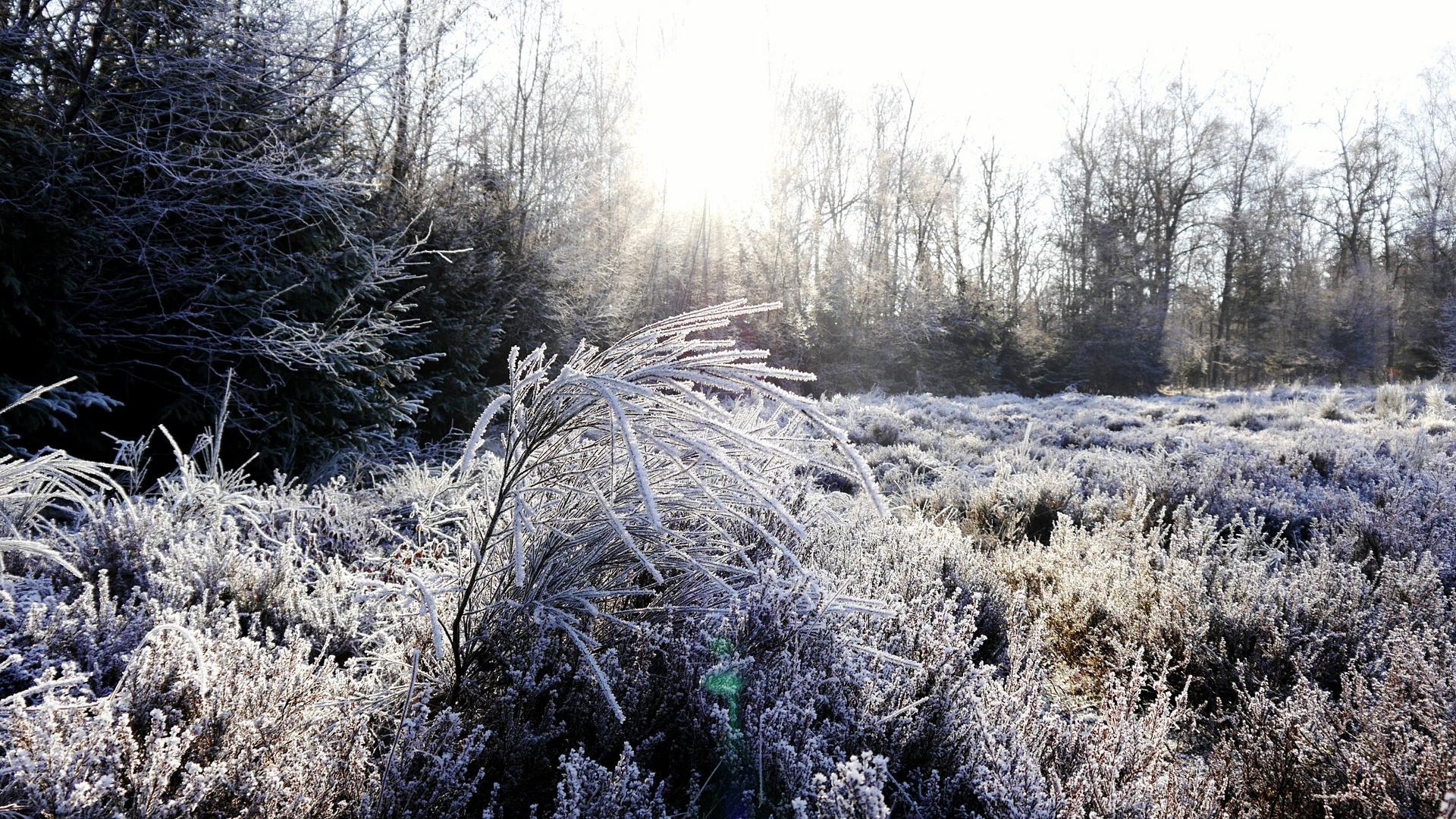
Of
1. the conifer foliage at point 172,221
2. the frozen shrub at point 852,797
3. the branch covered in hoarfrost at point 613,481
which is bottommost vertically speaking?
the frozen shrub at point 852,797

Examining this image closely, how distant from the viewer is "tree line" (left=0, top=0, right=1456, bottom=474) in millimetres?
4062

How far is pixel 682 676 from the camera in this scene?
1579mm

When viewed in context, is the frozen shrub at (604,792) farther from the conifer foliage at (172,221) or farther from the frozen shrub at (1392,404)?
the frozen shrub at (1392,404)

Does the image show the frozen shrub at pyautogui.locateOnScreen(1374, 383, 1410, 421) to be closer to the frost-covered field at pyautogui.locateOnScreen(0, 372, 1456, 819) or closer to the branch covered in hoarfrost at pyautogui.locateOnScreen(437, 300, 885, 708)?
the frost-covered field at pyautogui.locateOnScreen(0, 372, 1456, 819)

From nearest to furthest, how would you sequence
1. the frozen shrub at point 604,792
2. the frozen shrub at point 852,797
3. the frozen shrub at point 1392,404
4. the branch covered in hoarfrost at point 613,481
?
the frozen shrub at point 852,797, the frozen shrub at point 604,792, the branch covered in hoarfrost at point 613,481, the frozen shrub at point 1392,404

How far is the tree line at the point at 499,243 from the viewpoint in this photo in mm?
4062

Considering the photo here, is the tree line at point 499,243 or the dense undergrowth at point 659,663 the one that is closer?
the dense undergrowth at point 659,663

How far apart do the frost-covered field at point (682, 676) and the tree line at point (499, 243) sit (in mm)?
2227

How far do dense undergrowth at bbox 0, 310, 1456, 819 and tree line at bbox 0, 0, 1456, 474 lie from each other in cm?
240

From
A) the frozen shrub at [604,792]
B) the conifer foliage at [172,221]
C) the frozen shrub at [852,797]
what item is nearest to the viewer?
the frozen shrub at [852,797]

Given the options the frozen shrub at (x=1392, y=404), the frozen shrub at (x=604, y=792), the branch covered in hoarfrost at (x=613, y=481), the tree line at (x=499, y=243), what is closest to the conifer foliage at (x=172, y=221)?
the tree line at (x=499, y=243)

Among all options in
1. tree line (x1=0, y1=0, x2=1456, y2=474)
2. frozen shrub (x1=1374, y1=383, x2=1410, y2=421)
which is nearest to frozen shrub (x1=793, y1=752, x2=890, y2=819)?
tree line (x1=0, y1=0, x2=1456, y2=474)

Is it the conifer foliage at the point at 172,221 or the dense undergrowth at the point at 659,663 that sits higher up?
the conifer foliage at the point at 172,221

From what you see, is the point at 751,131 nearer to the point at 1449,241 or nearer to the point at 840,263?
the point at 840,263
